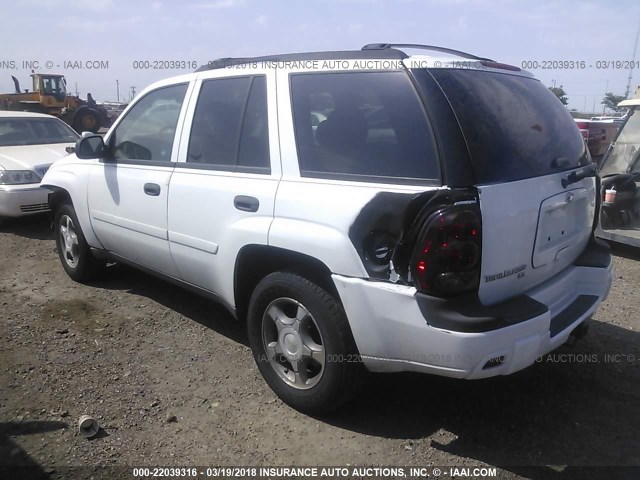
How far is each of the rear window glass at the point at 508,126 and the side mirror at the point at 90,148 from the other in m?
2.96

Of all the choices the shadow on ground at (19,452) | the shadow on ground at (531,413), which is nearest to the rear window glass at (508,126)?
the shadow on ground at (531,413)

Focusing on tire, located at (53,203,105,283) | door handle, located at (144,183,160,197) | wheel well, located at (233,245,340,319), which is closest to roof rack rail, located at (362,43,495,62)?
wheel well, located at (233,245,340,319)

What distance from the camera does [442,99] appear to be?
8.28 ft

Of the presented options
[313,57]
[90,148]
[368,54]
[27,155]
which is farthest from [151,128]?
[27,155]

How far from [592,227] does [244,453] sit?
7.96 feet

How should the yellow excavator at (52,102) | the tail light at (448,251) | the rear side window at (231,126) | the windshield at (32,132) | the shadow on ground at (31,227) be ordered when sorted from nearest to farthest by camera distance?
1. the tail light at (448,251)
2. the rear side window at (231,126)
3. the shadow on ground at (31,227)
4. the windshield at (32,132)
5. the yellow excavator at (52,102)

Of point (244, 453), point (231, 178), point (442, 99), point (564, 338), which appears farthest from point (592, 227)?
point (244, 453)

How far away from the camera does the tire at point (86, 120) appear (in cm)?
2047

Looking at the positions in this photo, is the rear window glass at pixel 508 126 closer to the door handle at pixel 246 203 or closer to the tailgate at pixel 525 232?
the tailgate at pixel 525 232

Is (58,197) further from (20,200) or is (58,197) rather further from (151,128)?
(20,200)

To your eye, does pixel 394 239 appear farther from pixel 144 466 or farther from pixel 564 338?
pixel 144 466

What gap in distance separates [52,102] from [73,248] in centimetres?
1963

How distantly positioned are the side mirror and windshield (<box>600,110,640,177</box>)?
555 centimetres

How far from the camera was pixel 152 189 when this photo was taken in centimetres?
388
